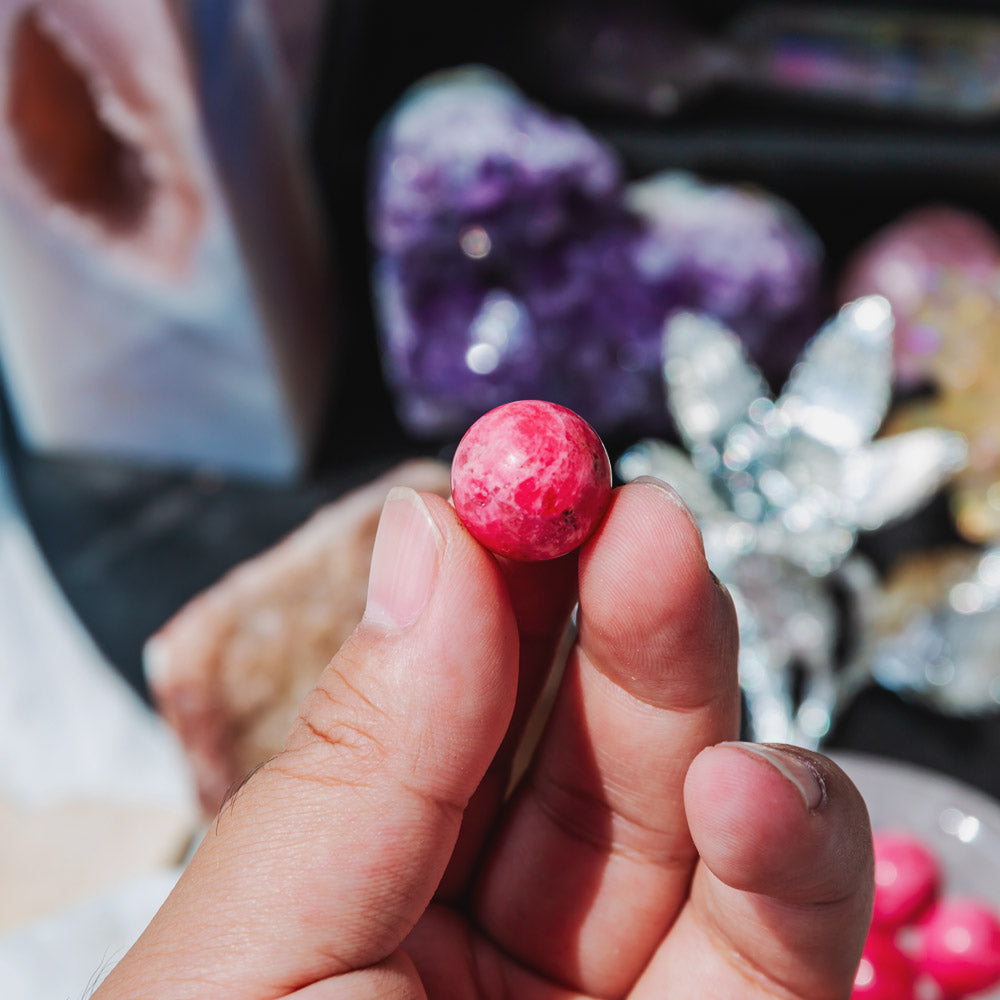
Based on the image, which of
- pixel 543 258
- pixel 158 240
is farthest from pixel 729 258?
pixel 158 240

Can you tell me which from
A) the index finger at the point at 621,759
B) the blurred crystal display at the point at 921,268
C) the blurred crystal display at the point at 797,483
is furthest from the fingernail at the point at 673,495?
the blurred crystal display at the point at 921,268

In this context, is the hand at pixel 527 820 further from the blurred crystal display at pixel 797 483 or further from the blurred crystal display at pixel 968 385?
the blurred crystal display at pixel 968 385

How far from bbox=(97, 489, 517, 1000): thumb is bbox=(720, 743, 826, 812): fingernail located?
84mm

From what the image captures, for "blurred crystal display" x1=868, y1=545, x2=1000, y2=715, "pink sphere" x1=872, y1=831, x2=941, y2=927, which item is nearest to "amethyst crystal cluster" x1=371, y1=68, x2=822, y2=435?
"blurred crystal display" x1=868, y1=545, x2=1000, y2=715

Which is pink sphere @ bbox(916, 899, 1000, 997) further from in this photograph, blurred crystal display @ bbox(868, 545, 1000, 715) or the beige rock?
the beige rock

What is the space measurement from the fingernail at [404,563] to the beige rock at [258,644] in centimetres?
31

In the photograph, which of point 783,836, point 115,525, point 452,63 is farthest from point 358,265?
point 783,836

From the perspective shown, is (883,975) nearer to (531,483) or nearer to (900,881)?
(900,881)

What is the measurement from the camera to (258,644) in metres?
0.62

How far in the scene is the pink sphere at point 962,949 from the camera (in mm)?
538

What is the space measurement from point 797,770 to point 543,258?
1.76 feet

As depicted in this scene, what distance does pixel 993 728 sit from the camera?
668 mm

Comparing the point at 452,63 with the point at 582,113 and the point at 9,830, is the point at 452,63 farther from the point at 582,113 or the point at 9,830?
the point at 9,830

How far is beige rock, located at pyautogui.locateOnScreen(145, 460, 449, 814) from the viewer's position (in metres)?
0.60
